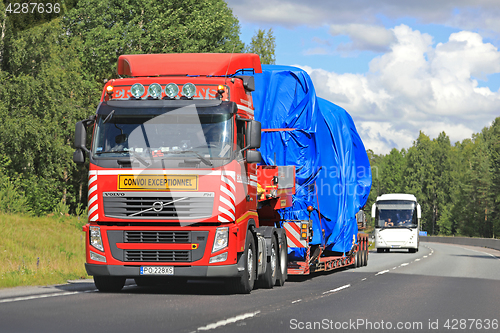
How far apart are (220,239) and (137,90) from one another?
309cm

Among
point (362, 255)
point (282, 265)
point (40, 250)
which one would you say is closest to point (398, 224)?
point (362, 255)

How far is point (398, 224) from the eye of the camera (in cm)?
3931

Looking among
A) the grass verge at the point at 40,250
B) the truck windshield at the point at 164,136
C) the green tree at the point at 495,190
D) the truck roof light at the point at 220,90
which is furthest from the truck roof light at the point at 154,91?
the green tree at the point at 495,190

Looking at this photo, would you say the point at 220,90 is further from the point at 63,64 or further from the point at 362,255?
the point at 63,64

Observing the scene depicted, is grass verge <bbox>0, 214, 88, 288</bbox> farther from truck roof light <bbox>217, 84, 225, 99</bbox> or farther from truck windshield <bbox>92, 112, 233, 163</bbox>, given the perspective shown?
truck roof light <bbox>217, 84, 225, 99</bbox>

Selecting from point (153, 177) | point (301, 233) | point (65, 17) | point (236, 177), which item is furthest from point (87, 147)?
point (65, 17)

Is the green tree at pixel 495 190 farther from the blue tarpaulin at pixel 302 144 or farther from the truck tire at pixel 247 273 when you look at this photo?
the truck tire at pixel 247 273

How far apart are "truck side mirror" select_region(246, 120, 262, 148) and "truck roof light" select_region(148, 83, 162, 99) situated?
5.70ft

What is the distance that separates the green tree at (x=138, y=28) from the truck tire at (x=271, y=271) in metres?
24.1

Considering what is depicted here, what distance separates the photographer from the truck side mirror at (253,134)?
11602mm

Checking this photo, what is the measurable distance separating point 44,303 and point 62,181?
108 feet

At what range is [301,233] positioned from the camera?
15.5 m

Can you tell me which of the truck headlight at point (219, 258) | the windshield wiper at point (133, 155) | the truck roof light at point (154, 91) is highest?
the truck roof light at point (154, 91)

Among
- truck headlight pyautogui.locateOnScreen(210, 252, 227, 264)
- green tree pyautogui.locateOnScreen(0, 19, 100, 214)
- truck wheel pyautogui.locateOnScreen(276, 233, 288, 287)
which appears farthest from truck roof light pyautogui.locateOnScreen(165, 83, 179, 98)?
green tree pyautogui.locateOnScreen(0, 19, 100, 214)
